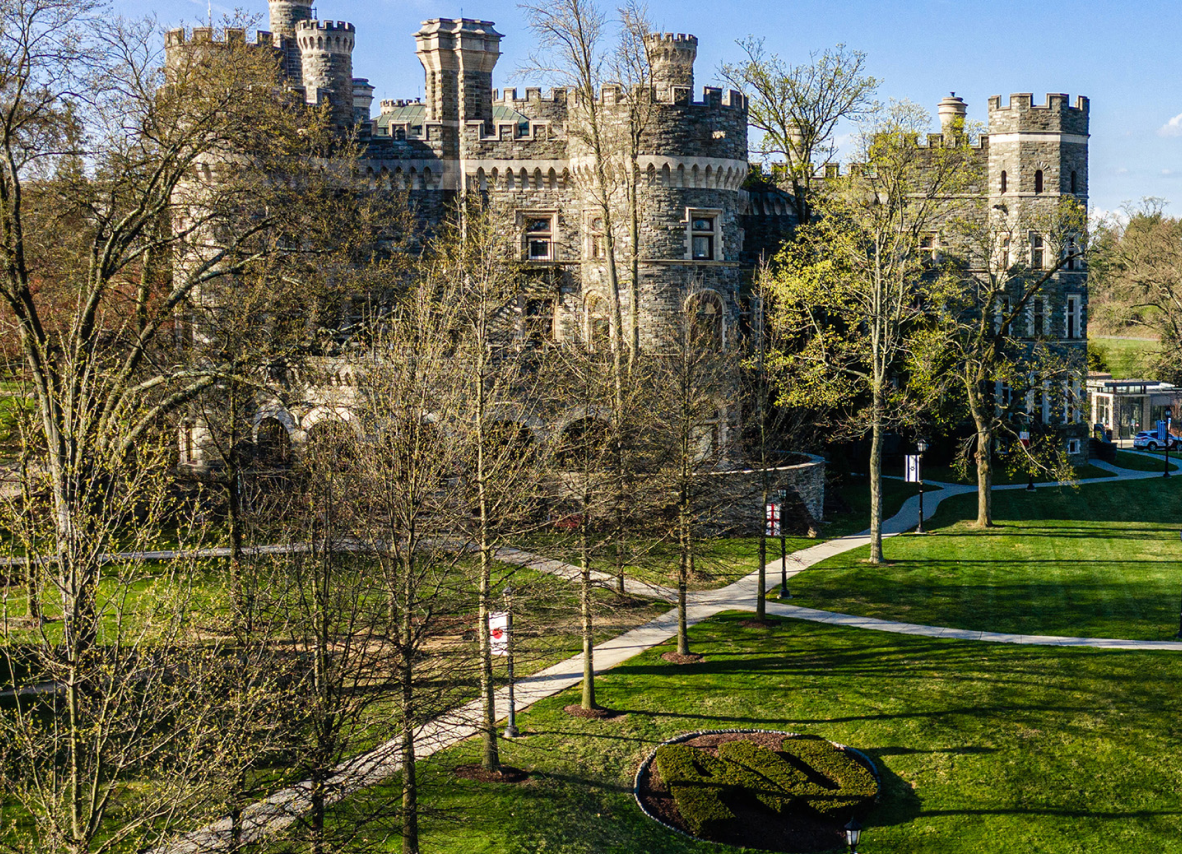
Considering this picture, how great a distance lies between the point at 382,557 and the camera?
14797 millimetres

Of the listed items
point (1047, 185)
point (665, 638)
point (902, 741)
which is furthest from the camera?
point (1047, 185)

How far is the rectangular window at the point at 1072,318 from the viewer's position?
47656 millimetres

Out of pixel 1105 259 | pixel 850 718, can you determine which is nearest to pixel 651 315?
pixel 850 718

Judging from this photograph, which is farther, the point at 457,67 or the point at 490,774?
the point at 457,67

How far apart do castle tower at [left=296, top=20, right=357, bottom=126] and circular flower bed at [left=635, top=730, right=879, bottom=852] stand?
1220 inches

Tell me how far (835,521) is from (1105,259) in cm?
4992

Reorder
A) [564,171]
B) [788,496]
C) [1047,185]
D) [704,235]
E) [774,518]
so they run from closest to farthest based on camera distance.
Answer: [774,518] < [788,496] < [704,235] < [564,171] < [1047,185]

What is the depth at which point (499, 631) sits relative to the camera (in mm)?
16500

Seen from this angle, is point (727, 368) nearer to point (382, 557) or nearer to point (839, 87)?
point (382, 557)

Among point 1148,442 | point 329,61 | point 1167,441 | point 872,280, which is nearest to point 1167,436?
point 1167,441

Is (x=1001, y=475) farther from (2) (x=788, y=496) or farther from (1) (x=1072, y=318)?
(2) (x=788, y=496)

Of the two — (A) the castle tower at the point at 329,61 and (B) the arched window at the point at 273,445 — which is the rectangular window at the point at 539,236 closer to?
(A) the castle tower at the point at 329,61

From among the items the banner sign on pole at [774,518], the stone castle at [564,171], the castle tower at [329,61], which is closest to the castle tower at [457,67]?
the stone castle at [564,171]

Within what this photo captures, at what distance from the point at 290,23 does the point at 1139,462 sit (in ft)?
148
